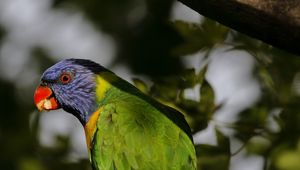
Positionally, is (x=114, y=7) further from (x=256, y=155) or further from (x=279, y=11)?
(x=279, y=11)

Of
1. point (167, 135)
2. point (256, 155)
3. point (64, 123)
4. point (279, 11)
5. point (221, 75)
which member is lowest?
point (64, 123)

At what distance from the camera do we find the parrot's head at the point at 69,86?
3830 millimetres

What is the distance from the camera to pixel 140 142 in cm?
318

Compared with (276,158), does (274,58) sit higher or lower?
higher

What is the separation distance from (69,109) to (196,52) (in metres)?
0.88

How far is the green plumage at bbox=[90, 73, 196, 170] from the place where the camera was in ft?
10.3

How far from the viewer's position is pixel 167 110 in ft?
11.0

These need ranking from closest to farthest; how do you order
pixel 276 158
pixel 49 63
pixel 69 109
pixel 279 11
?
pixel 279 11, pixel 276 158, pixel 69 109, pixel 49 63

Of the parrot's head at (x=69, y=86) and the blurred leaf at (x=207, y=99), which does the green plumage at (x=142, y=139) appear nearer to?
the blurred leaf at (x=207, y=99)

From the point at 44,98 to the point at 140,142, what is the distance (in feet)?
2.76

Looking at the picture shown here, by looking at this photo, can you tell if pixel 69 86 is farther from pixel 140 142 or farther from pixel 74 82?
pixel 140 142

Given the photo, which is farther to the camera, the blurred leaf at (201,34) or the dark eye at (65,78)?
the dark eye at (65,78)

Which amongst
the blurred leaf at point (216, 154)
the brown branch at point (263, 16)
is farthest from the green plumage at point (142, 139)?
the brown branch at point (263, 16)

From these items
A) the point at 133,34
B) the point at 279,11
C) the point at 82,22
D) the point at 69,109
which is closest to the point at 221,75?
the point at 133,34
